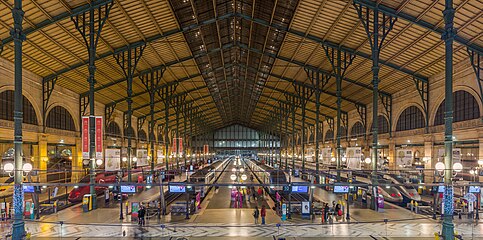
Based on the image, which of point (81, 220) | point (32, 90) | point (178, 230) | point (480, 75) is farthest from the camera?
point (32, 90)

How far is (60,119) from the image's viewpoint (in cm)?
3816

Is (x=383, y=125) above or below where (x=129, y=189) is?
above

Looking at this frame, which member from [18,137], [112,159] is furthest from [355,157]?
[18,137]

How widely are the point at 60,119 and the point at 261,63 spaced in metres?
24.6

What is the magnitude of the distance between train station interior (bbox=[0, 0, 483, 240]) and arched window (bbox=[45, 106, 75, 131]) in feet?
0.62

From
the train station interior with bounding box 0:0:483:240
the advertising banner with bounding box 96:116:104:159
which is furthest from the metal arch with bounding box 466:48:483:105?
the advertising banner with bounding box 96:116:104:159

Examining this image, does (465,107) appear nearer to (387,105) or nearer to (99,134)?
(387,105)

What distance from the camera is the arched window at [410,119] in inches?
1468

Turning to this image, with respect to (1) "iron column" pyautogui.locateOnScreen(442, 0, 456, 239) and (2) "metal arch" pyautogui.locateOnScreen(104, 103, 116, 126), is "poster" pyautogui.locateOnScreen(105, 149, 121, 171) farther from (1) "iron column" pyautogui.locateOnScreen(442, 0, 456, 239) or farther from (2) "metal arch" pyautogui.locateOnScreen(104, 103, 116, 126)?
(1) "iron column" pyautogui.locateOnScreen(442, 0, 456, 239)

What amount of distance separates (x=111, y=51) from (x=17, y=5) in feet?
55.7

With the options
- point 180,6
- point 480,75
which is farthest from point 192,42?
point 480,75

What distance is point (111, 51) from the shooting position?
31828 millimetres

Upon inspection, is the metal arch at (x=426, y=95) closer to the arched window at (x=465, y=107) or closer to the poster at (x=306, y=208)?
the arched window at (x=465, y=107)

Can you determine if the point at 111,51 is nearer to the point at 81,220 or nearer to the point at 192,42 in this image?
the point at 192,42
